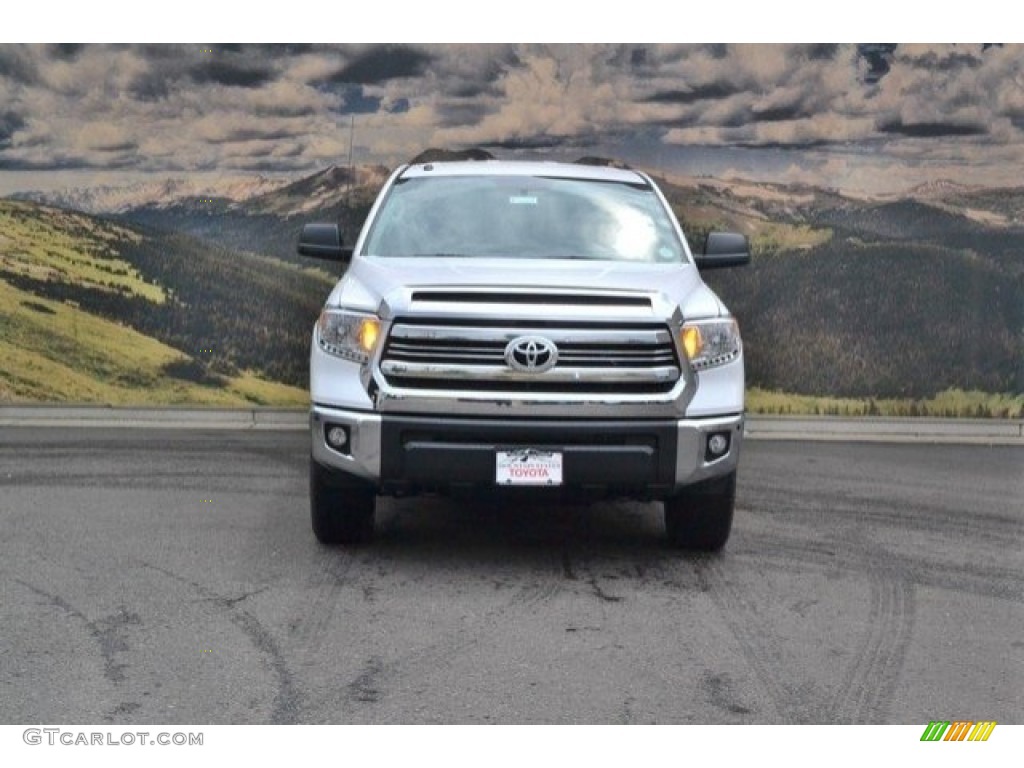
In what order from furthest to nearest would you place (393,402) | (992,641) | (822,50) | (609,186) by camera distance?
1. (822,50)
2. (609,186)
3. (393,402)
4. (992,641)

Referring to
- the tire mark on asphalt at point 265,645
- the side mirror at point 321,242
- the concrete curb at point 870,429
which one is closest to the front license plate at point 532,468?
the tire mark on asphalt at point 265,645

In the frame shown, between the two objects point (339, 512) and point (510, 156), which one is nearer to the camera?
point (339, 512)

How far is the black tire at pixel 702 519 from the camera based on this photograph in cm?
730

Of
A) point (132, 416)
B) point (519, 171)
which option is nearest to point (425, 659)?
point (519, 171)

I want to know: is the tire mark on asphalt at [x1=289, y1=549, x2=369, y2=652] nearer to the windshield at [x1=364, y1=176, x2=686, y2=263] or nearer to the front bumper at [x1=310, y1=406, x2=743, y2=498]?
the front bumper at [x1=310, y1=406, x2=743, y2=498]

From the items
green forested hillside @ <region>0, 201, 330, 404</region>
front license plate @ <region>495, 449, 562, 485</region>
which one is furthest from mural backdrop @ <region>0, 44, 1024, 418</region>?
front license plate @ <region>495, 449, 562, 485</region>

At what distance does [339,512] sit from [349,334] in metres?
1.02

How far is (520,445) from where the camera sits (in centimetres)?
672

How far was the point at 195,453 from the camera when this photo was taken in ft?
36.8

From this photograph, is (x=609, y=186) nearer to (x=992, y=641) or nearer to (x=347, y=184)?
(x=992, y=641)

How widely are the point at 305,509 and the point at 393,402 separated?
2.22 m

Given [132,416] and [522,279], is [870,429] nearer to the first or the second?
[132,416]

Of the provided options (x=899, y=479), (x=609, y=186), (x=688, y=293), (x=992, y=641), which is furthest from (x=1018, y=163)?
(x=992, y=641)
